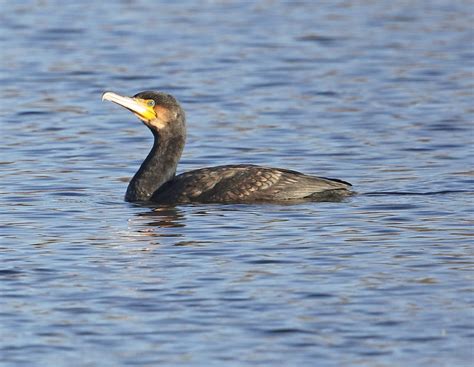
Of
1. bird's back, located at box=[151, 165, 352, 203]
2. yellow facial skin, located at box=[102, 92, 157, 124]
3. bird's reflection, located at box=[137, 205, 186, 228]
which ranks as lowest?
bird's reflection, located at box=[137, 205, 186, 228]

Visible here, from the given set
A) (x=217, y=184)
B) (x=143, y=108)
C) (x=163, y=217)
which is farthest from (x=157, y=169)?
(x=163, y=217)

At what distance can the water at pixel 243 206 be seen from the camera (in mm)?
10133

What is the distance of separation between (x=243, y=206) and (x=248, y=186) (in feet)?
0.64

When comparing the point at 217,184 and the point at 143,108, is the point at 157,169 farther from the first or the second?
the point at 217,184

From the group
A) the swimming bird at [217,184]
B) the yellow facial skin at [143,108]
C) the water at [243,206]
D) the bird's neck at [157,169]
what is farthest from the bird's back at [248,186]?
the yellow facial skin at [143,108]

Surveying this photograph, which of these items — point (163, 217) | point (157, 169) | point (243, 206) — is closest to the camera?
point (163, 217)

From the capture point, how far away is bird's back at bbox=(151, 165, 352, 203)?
14.7 meters

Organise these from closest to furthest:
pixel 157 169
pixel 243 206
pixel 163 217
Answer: pixel 163 217 → pixel 243 206 → pixel 157 169

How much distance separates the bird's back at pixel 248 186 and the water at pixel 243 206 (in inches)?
5.2

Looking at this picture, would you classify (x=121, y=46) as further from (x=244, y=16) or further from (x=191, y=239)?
(x=191, y=239)

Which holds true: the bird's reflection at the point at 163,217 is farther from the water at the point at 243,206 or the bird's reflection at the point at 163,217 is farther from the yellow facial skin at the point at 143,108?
the yellow facial skin at the point at 143,108

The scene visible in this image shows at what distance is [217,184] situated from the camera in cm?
1471

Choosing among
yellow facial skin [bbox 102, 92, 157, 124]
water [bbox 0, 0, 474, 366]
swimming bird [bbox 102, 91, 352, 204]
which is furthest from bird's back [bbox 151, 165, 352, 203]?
yellow facial skin [bbox 102, 92, 157, 124]

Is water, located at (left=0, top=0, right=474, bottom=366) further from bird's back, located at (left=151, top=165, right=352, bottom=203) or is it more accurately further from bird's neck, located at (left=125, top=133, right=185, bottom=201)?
bird's neck, located at (left=125, top=133, right=185, bottom=201)
